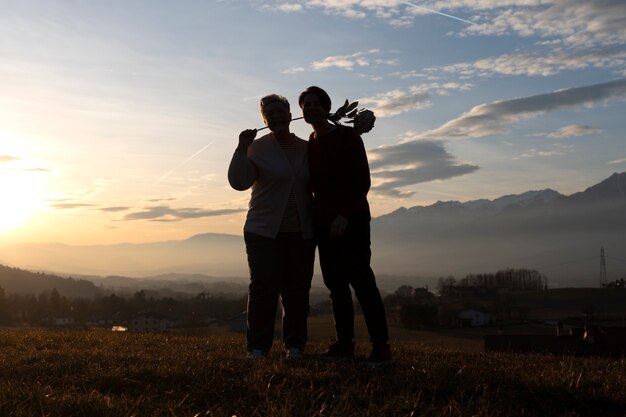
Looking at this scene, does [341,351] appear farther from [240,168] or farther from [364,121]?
[364,121]

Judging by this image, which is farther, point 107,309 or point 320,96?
point 107,309

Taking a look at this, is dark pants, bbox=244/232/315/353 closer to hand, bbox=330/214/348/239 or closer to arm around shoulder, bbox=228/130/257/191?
arm around shoulder, bbox=228/130/257/191

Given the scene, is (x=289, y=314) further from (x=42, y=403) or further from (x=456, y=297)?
(x=456, y=297)

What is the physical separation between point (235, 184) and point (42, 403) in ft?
10.2

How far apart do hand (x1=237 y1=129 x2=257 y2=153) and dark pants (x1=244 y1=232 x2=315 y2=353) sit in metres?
0.83

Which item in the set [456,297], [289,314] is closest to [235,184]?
[289,314]

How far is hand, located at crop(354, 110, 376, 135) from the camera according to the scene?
6137 mm

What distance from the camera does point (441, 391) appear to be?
12.9ft

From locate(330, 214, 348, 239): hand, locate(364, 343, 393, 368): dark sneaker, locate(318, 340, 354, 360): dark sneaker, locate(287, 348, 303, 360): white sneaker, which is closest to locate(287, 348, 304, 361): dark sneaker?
locate(287, 348, 303, 360): white sneaker

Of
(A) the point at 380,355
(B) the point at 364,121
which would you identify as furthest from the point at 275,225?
(A) the point at 380,355

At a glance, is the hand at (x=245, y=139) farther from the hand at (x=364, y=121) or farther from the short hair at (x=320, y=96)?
the hand at (x=364, y=121)

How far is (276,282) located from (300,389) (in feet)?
8.19

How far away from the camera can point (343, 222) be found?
551 centimetres

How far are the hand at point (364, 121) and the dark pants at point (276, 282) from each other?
118 centimetres
